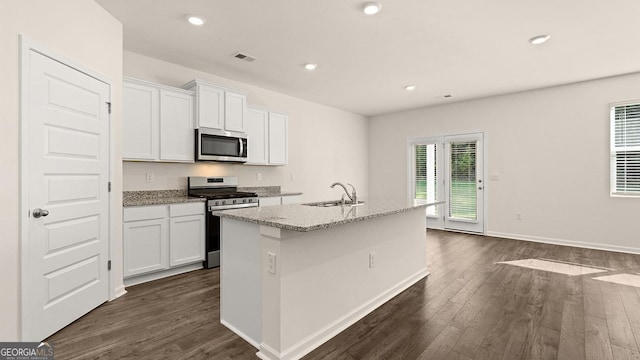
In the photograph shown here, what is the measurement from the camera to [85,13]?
2496 mm

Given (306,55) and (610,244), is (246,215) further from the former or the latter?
(610,244)

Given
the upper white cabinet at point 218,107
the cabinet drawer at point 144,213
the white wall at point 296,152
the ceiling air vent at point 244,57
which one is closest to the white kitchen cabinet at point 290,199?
the white wall at point 296,152

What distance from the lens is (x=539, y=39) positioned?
3.21m

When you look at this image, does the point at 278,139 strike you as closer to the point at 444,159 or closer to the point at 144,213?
the point at 144,213

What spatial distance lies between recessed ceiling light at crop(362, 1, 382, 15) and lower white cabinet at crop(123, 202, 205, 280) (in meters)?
2.79

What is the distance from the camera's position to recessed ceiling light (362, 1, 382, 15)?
101 inches

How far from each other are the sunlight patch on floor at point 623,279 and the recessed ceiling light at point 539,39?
8.94 feet

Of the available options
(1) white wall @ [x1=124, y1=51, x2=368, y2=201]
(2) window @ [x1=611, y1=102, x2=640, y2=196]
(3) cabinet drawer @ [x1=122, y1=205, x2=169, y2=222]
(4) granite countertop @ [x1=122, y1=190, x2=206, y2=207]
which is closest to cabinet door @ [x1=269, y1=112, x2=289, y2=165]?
(1) white wall @ [x1=124, y1=51, x2=368, y2=201]

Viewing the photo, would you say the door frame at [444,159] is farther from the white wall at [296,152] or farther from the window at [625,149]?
the window at [625,149]

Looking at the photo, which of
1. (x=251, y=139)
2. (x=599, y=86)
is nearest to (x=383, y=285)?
(x=251, y=139)

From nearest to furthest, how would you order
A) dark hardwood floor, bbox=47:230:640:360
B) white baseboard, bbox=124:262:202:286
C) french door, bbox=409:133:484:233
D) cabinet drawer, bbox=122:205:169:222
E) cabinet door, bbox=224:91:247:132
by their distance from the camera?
dark hardwood floor, bbox=47:230:640:360 < cabinet drawer, bbox=122:205:169:222 < white baseboard, bbox=124:262:202:286 < cabinet door, bbox=224:91:247:132 < french door, bbox=409:133:484:233

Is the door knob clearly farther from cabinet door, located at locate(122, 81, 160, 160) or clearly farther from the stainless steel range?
the stainless steel range

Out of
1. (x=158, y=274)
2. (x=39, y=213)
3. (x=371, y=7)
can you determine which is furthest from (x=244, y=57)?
(x=158, y=274)

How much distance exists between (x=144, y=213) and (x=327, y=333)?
2.32 meters
